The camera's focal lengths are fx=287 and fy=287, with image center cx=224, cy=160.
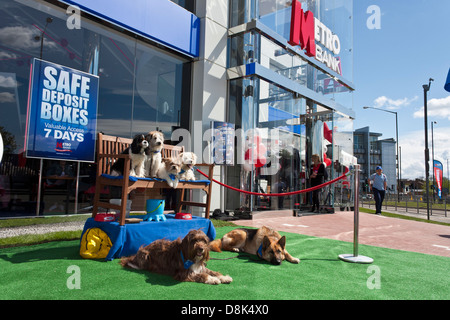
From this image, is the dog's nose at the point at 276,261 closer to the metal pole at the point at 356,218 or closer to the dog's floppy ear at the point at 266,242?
the dog's floppy ear at the point at 266,242

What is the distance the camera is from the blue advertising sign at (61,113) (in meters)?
5.42

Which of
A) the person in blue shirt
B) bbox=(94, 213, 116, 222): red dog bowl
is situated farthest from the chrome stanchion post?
the person in blue shirt

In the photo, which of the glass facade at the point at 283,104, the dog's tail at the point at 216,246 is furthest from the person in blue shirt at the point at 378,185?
the dog's tail at the point at 216,246

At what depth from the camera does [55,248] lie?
3.88 meters

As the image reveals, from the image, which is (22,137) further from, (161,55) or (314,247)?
(314,247)

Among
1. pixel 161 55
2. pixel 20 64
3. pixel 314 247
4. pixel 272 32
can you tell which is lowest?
pixel 314 247

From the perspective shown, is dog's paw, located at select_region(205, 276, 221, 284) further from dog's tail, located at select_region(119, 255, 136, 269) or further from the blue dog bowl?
the blue dog bowl

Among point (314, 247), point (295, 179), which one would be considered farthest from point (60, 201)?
point (295, 179)

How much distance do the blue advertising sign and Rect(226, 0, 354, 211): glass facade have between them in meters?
4.00

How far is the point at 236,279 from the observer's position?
2.86 metres

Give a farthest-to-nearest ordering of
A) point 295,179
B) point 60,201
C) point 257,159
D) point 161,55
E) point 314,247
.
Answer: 1. point 295,179
2. point 257,159
3. point 161,55
4. point 60,201
5. point 314,247

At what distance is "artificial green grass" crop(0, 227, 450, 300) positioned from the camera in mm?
2387
